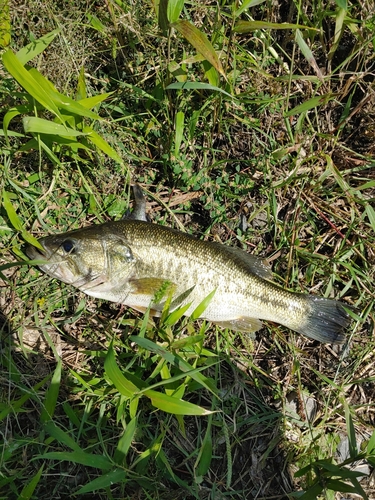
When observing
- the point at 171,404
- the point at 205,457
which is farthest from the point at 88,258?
the point at 205,457

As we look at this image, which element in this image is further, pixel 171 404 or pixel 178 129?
pixel 178 129

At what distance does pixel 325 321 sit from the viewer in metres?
3.75

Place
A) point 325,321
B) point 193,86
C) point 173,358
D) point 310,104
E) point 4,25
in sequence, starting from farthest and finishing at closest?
point 325,321
point 310,104
point 193,86
point 4,25
point 173,358

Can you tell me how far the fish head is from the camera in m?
3.33

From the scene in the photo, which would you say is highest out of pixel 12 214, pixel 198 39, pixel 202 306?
pixel 198 39

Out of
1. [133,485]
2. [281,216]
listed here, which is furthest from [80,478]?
[281,216]

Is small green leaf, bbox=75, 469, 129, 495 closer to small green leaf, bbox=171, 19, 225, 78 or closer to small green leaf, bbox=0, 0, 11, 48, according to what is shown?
small green leaf, bbox=171, 19, 225, 78

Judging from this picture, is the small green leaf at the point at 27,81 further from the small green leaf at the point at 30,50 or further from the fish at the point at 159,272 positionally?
the fish at the point at 159,272

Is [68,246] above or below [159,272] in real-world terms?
above

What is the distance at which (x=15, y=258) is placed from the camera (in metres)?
3.59

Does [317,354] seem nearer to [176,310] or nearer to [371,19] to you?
[176,310]

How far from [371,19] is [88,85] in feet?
7.98

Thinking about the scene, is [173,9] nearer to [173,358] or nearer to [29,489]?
[173,358]

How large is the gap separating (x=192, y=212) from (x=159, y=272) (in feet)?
2.60
